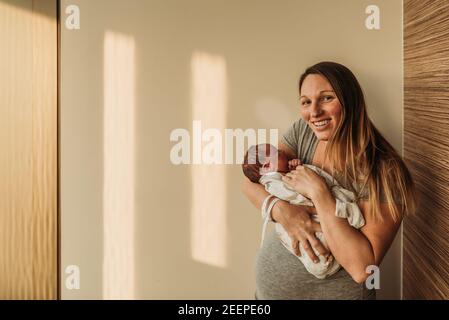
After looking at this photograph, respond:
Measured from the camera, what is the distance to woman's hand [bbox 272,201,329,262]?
61.9 inches

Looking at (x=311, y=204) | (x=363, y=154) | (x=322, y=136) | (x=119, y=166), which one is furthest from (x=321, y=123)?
(x=119, y=166)

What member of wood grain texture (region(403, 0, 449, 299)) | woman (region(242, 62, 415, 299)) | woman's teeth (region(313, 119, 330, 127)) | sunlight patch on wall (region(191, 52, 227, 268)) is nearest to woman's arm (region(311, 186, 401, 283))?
woman (region(242, 62, 415, 299))

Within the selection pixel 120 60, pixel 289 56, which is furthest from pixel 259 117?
pixel 120 60

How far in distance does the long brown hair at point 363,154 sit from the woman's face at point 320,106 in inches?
0.6

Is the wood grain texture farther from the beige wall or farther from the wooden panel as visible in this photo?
the wooden panel

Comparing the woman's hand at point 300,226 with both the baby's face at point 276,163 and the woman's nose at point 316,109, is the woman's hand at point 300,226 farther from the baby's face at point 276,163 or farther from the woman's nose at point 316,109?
the woman's nose at point 316,109

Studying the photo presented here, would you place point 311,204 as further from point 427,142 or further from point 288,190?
point 427,142

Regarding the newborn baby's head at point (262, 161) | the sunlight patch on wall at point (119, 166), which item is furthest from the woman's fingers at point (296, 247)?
the sunlight patch on wall at point (119, 166)

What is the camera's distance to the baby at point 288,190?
1.55 meters

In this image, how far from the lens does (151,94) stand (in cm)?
169

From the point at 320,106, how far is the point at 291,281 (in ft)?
1.96

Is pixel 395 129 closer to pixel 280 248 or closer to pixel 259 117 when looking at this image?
pixel 259 117

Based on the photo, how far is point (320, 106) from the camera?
159cm

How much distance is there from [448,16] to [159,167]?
1.02 metres
